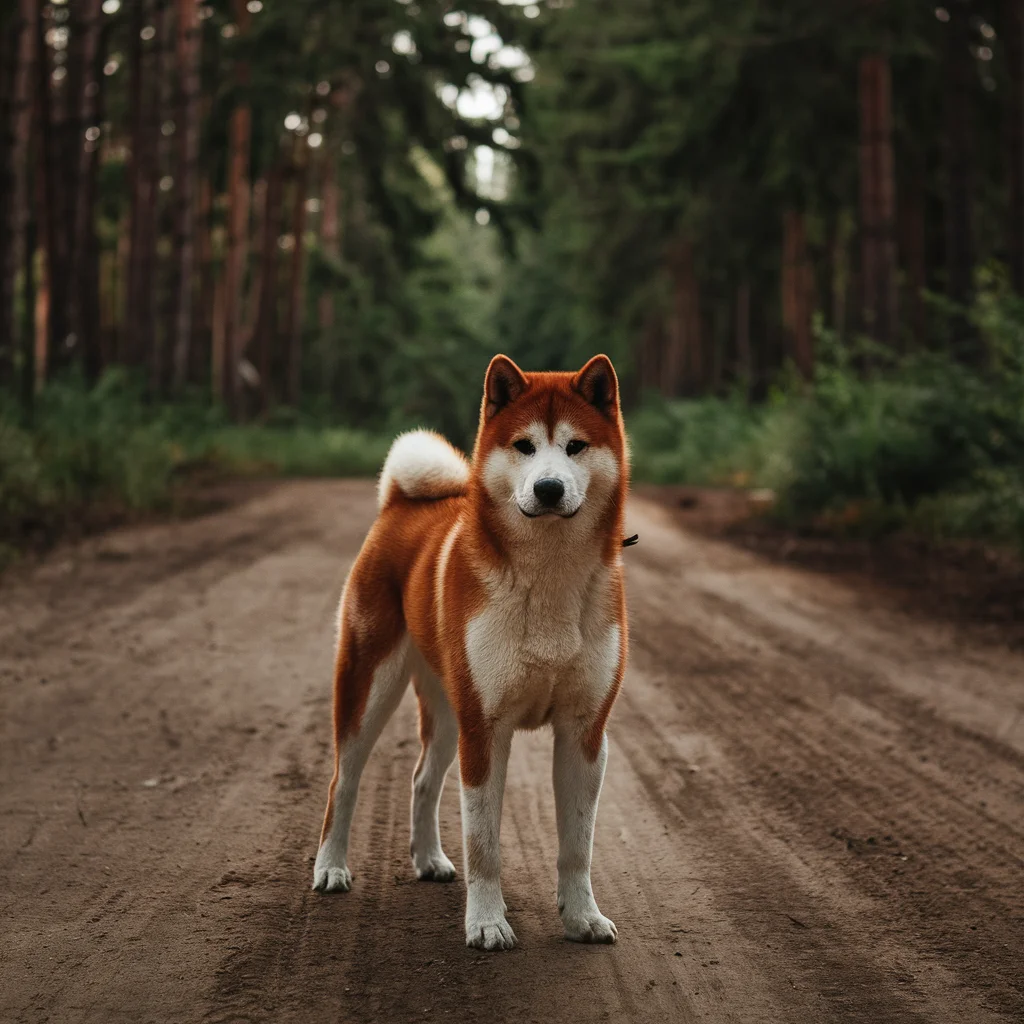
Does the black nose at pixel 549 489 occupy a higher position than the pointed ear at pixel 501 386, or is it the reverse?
the pointed ear at pixel 501 386

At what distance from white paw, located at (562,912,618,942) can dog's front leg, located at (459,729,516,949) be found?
0.65ft

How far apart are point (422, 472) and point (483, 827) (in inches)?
59.2

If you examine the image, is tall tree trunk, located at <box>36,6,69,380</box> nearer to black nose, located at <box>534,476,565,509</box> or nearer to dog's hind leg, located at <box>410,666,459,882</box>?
dog's hind leg, located at <box>410,666,459,882</box>

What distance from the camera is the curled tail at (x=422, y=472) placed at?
194 inches

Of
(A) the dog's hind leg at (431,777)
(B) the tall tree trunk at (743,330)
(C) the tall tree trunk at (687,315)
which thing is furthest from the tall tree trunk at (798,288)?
(A) the dog's hind leg at (431,777)

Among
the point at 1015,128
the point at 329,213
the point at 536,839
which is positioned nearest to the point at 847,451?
the point at 1015,128

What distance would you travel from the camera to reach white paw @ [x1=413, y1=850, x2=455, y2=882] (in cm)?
469

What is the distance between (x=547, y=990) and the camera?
3.63m

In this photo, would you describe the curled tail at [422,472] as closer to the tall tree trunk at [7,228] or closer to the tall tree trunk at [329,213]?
the tall tree trunk at [7,228]

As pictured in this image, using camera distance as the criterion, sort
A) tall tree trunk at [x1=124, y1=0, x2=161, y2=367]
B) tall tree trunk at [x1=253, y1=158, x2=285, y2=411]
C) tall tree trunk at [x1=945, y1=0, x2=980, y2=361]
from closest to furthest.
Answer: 1. tall tree trunk at [x1=945, y1=0, x2=980, y2=361]
2. tall tree trunk at [x1=124, y1=0, x2=161, y2=367]
3. tall tree trunk at [x1=253, y1=158, x2=285, y2=411]

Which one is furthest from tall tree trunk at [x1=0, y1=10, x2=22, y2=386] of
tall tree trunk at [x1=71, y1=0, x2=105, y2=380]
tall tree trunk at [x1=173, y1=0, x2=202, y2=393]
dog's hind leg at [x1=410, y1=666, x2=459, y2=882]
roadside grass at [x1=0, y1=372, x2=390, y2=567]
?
dog's hind leg at [x1=410, y1=666, x2=459, y2=882]

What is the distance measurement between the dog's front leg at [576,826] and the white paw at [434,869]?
0.71 meters

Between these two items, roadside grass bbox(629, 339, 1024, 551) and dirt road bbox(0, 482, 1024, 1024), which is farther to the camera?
roadside grass bbox(629, 339, 1024, 551)

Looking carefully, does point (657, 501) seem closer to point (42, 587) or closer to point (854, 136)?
point (854, 136)
